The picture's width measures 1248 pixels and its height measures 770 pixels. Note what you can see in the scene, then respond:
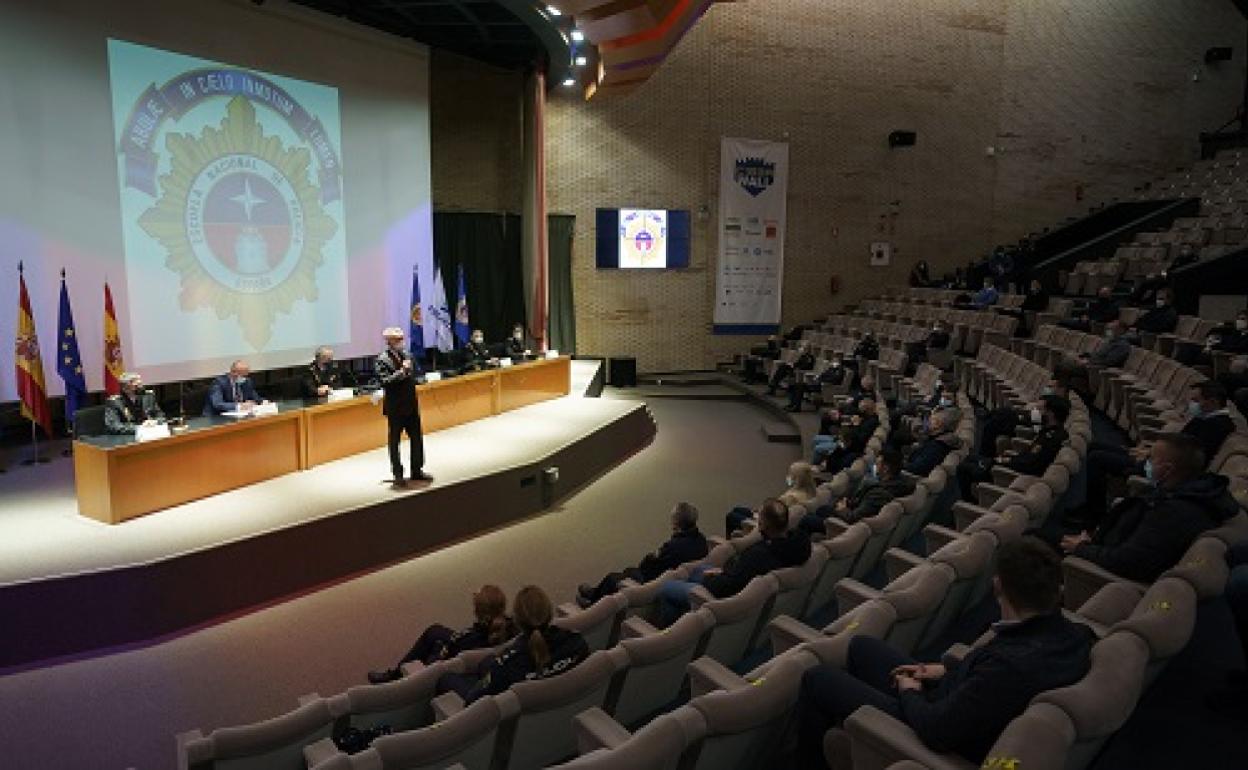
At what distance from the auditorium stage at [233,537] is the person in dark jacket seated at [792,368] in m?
5.43

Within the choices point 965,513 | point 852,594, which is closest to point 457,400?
point 965,513

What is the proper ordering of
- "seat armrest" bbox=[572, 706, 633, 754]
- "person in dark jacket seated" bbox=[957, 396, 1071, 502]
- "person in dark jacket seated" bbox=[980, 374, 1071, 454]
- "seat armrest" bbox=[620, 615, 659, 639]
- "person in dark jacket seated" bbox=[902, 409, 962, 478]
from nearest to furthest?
"seat armrest" bbox=[572, 706, 633, 754], "seat armrest" bbox=[620, 615, 659, 639], "person in dark jacket seated" bbox=[957, 396, 1071, 502], "person in dark jacket seated" bbox=[902, 409, 962, 478], "person in dark jacket seated" bbox=[980, 374, 1071, 454]

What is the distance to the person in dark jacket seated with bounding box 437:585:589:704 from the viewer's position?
3191mm

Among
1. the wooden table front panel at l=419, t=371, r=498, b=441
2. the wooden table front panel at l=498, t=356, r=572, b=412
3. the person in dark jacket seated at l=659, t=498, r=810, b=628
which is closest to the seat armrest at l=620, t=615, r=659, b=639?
the person in dark jacket seated at l=659, t=498, r=810, b=628

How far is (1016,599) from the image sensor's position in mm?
2377

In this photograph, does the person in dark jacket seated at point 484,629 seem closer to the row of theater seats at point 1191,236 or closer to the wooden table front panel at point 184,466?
the wooden table front panel at point 184,466

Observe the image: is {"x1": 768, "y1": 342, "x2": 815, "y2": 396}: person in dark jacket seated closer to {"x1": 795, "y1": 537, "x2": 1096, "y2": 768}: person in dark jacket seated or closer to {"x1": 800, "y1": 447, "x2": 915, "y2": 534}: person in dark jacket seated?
{"x1": 800, "y1": 447, "x2": 915, "y2": 534}: person in dark jacket seated

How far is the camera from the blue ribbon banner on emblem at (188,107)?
312 inches

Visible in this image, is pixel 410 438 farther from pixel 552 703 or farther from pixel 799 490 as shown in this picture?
pixel 552 703

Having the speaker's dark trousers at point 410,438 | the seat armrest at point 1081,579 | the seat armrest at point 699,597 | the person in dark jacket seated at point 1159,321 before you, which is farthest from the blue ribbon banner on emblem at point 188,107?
the person in dark jacket seated at point 1159,321

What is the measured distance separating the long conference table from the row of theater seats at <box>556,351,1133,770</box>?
16.0 feet

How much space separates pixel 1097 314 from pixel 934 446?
6.82 m

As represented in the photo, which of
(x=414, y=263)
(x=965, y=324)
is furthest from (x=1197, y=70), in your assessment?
(x=414, y=263)

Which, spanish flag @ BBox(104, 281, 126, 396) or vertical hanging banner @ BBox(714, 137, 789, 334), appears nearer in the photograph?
spanish flag @ BBox(104, 281, 126, 396)
